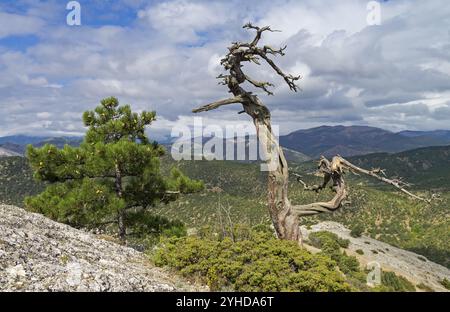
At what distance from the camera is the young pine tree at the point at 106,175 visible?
694 inches

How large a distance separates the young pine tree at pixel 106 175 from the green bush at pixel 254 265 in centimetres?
721

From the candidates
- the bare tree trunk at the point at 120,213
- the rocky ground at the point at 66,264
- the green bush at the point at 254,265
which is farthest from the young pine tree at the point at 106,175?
the green bush at the point at 254,265

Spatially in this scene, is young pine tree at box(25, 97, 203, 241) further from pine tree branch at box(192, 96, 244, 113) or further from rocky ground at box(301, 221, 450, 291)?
rocky ground at box(301, 221, 450, 291)

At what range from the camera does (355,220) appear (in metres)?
92.2

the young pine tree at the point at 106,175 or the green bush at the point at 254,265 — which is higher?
the young pine tree at the point at 106,175

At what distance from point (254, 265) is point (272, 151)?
176 inches

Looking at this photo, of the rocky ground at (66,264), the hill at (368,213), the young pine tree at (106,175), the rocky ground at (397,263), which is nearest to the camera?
the rocky ground at (66,264)

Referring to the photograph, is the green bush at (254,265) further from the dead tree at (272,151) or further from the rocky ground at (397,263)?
the rocky ground at (397,263)

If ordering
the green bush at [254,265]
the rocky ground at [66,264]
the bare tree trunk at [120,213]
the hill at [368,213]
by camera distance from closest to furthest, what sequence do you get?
the rocky ground at [66,264] → the green bush at [254,265] → the bare tree trunk at [120,213] → the hill at [368,213]

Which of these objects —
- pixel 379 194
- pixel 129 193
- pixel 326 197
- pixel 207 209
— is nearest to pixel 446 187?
pixel 379 194

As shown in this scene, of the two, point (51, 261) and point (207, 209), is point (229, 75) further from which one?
point (207, 209)

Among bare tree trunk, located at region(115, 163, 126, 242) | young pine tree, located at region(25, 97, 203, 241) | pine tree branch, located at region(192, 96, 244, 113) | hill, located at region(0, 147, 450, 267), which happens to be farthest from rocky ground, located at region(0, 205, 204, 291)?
hill, located at region(0, 147, 450, 267)
